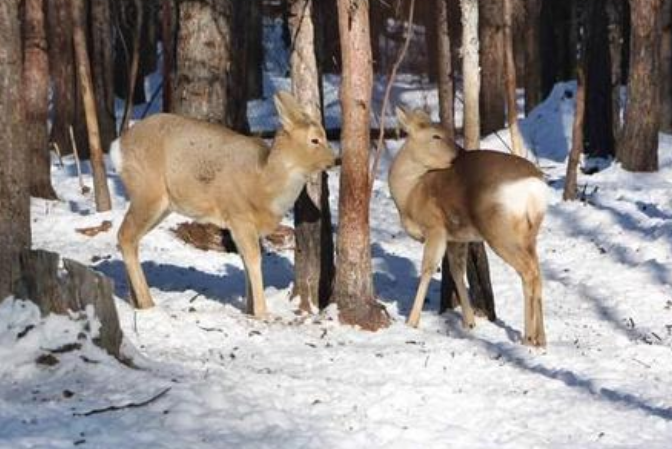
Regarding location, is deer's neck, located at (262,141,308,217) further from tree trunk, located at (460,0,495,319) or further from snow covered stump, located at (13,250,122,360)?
snow covered stump, located at (13,250,122,360)

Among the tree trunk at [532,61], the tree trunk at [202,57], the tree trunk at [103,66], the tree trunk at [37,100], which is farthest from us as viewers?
the tree trunk at [532,61]

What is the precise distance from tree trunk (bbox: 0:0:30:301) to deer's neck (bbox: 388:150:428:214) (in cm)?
424

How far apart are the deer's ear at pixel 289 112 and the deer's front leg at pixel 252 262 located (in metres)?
0.95

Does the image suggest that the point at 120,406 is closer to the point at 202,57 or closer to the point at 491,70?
the point at 202,57

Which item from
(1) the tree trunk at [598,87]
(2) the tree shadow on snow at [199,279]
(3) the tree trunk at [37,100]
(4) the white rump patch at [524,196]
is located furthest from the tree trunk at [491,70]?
(4) the white rump patch at [524,196]

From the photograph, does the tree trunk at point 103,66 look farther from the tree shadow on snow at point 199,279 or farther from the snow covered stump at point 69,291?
the snow covered stump at point 69,291

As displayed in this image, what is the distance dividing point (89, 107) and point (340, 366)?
A: 716 cm

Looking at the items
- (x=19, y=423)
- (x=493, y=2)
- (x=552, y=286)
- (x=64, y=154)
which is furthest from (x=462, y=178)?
(x=64, y=154)

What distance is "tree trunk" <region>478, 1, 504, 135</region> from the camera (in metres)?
23.2

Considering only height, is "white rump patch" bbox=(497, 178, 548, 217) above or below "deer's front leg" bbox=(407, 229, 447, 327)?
above

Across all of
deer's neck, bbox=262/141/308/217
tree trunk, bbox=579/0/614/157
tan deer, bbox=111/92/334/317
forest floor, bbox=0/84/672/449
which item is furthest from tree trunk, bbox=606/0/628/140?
deer's neck, bbox=262/141/308/217

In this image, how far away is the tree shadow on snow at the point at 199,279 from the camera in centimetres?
1205

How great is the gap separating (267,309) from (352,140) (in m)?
1.71

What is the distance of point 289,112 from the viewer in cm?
1090
